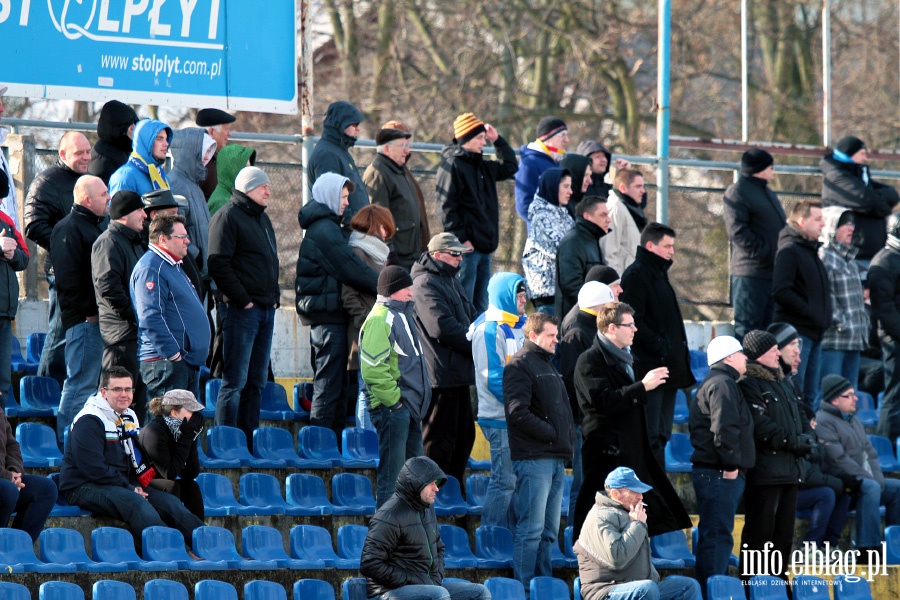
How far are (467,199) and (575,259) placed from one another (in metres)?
1.16

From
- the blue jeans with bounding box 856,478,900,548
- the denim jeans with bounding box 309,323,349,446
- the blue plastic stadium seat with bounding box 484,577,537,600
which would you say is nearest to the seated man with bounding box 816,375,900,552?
the blue jeans with bounding box 856,478,900,548

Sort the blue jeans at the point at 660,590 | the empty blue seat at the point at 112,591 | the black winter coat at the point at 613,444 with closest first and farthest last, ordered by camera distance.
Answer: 1. the empty blue seat at the point at 112,591
2. the blue jeans at the point at 660,590
3. the black winter coat at the point at 613,444

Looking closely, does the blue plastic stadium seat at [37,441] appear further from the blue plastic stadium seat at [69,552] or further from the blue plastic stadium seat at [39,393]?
the blue plastic stadium seat at [69,552]

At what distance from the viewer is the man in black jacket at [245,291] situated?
389 inches

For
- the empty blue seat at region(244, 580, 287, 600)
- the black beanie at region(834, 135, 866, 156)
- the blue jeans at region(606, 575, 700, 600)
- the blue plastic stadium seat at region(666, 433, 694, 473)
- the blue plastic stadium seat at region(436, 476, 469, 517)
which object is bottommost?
the blue jeans at region(606, 575, 700, 600)

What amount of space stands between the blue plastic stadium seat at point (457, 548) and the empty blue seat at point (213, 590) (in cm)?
169

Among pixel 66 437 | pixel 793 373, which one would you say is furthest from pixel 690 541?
pixel 66 437

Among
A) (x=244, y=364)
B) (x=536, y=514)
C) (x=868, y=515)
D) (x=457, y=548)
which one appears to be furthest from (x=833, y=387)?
(x=244, y=364)

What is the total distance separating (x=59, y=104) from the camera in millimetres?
17594

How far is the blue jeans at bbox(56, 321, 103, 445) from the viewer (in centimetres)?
920

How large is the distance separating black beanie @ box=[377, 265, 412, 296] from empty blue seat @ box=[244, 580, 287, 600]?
2.01 meters

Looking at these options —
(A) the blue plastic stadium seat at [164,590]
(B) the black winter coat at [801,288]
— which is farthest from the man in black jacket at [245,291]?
(B) the black winter coat at [801,288]

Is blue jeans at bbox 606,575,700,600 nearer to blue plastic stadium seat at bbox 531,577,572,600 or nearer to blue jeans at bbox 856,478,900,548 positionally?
blue plastic stadium seat at bbox 531,577,572,600

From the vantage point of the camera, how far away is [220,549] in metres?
8.48
